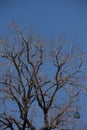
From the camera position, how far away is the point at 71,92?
95.0ft

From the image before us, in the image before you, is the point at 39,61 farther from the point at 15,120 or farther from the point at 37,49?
the point at 15,120

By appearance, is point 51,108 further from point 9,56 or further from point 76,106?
point 9,56

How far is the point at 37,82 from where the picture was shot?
28.9 metres

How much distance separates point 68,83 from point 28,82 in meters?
1.77

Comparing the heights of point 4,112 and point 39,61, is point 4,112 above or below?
below

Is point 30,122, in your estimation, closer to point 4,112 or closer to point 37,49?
point 4,112

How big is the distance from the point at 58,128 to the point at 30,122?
123 cm

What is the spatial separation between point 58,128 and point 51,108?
1031 millimetres

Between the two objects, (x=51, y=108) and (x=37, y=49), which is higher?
(x=37, y=49)

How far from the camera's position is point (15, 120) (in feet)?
93.4

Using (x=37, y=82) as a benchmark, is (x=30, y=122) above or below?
below

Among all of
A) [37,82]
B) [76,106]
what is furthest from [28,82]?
[76,106]

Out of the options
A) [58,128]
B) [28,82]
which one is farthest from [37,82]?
[58,128]

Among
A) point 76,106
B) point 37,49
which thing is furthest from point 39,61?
point 76,106
